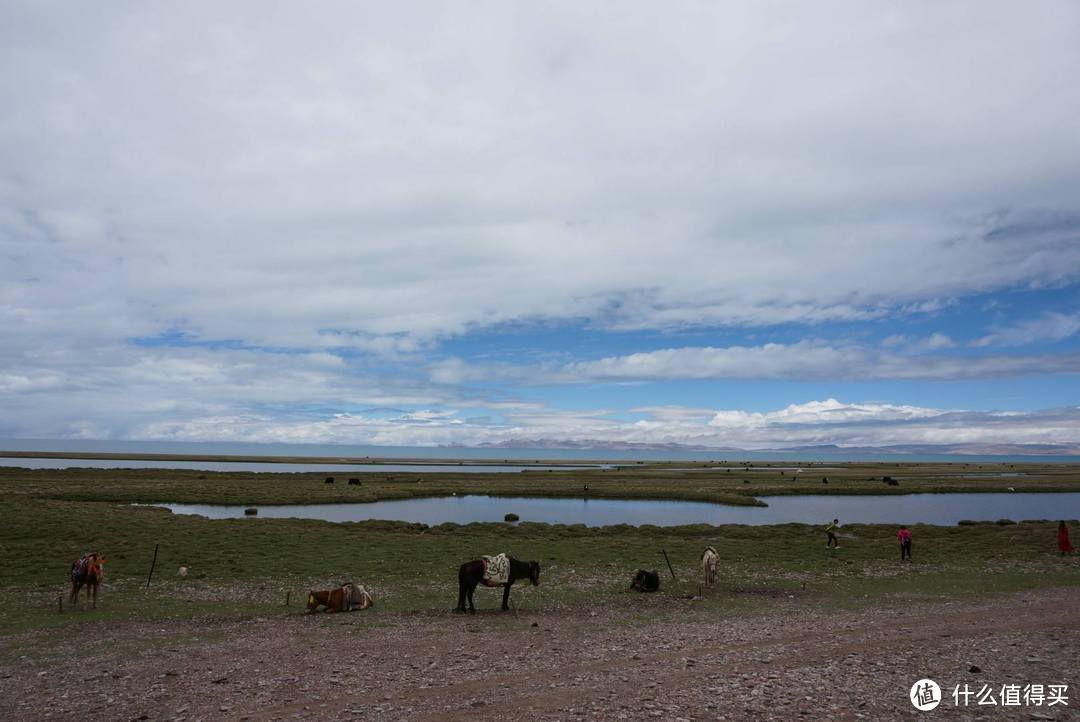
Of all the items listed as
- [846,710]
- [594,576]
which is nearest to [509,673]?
A: [846,710]

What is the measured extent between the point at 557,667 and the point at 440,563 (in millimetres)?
19376

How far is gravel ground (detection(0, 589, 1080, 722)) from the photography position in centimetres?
1205

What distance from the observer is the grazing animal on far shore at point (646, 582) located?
25078 millimetres

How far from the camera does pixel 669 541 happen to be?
42.4 meters

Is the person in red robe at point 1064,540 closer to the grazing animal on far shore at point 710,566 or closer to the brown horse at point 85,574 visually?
the grazing animal on far shore at point 710,566

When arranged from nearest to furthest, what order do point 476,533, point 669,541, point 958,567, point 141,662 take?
point 141,662
point 958,567
point 669,541
point 476,533

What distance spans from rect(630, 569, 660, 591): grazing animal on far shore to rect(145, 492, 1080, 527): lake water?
32.2 meters

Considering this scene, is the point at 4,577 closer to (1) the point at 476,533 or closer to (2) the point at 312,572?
(2) the point at 312,572

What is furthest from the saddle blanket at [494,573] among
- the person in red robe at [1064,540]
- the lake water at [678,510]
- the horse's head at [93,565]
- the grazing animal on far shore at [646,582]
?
the lake water at [678,510]

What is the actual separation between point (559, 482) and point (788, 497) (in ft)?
126

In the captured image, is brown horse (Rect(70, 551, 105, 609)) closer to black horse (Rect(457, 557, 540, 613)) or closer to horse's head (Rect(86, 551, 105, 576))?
horse's head (Rect(86, 551, 105, 576))

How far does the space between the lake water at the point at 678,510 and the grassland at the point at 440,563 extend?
1178 centimetres

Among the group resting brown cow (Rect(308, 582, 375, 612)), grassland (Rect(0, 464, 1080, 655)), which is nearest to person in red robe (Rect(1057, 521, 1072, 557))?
grassland (Rect(0, 464, 1080, 655))

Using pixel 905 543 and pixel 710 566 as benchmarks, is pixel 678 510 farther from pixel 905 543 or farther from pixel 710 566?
pixel 710 566
